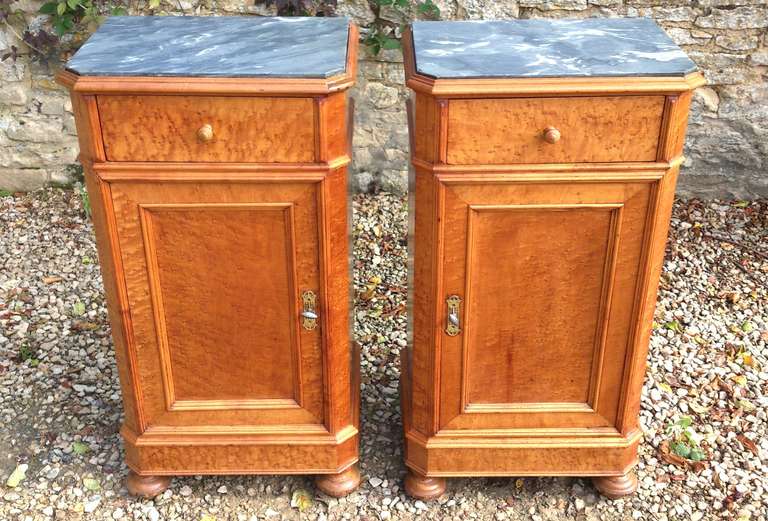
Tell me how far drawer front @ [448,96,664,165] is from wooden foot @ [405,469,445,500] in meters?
1.00

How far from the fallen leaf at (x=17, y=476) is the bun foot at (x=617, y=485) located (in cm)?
174

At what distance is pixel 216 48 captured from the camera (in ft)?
6.61

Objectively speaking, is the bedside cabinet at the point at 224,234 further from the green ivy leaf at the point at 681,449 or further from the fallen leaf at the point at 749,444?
the fallen leaf at the point at 749,444

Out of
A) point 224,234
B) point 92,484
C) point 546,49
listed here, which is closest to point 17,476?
point 92,484

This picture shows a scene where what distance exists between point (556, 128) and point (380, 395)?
1.31 metres

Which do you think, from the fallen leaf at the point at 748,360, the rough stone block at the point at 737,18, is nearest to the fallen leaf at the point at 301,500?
the fallen leaf at the point at 748,360

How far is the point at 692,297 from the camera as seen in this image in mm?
3385

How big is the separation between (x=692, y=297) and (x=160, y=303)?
7.43ft

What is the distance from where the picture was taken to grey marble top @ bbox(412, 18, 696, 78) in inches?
72.5

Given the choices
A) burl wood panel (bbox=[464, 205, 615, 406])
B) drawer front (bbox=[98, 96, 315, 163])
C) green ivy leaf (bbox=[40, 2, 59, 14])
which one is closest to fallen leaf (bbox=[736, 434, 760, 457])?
burl wood panel (bbox=[464, 205, 615, 406])

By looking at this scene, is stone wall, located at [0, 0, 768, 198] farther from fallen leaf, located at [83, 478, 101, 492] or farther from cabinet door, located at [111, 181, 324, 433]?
fallen leaf, located at [83, 478, 101, 492]

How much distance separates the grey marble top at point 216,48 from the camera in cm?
183

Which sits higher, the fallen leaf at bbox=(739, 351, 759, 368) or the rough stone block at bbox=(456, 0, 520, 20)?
the rough stone block at bbox=(456, 0, 520, 20)

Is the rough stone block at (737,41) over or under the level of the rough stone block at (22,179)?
over
